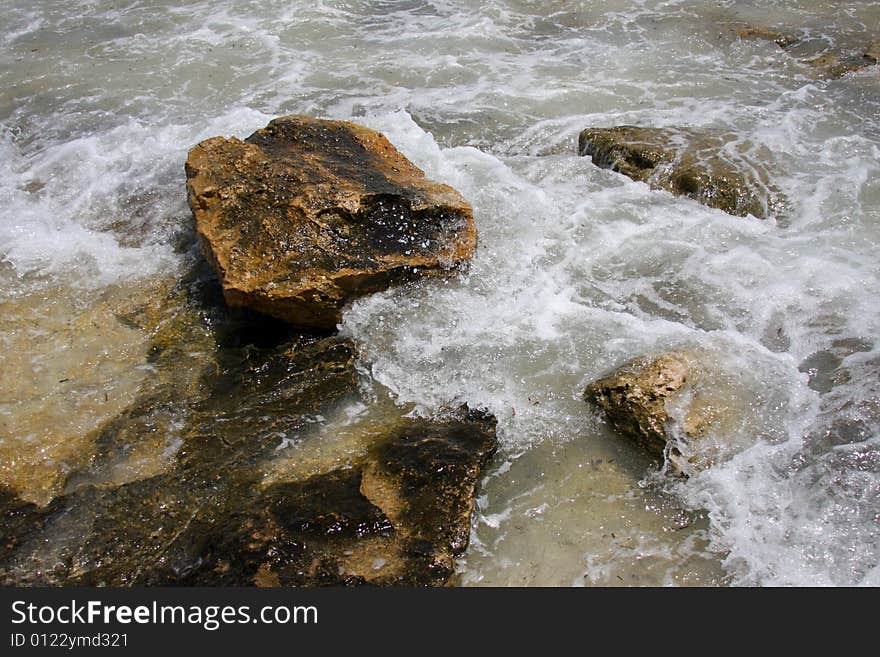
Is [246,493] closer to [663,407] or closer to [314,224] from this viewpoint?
[314,224]

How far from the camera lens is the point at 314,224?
14.6ft

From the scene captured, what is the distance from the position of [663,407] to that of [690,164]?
3020 mm

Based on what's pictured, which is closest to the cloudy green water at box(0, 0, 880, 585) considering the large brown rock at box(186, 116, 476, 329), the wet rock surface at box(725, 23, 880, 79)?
the wet rock surface at box(725, 23, 880, 79)

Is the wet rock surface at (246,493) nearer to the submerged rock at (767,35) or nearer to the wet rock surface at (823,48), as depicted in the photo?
the wet rock surface at (823,48)

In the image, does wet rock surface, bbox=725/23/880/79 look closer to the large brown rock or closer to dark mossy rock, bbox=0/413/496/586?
the large brown rock

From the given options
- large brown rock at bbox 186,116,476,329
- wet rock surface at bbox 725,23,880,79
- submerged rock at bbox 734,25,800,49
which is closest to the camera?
large brown rock at bbox 186,116,476,329

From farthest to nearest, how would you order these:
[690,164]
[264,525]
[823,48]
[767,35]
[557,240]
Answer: [767,35] < [823,48] < [690,164] < [557,240] < [264,525]

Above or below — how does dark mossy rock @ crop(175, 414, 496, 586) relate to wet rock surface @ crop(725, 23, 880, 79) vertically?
below

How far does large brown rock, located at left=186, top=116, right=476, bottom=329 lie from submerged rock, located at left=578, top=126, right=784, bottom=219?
193 cm

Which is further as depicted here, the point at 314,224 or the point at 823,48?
the point at 823,48

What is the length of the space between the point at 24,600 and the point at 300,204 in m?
2.70

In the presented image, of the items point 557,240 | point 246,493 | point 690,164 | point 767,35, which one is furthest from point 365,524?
point 767,35

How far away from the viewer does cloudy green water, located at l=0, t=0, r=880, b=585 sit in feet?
10.6

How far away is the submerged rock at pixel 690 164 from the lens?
5.45 meters
